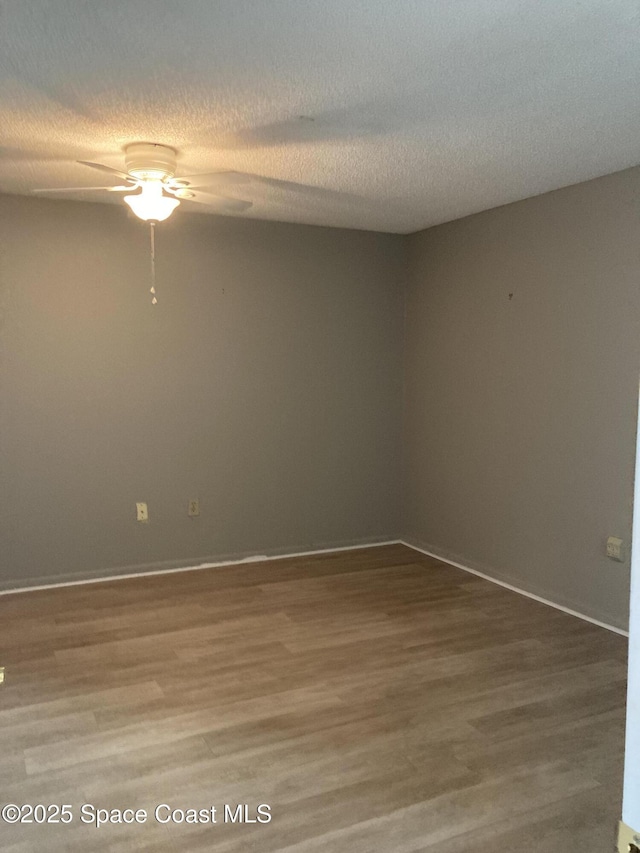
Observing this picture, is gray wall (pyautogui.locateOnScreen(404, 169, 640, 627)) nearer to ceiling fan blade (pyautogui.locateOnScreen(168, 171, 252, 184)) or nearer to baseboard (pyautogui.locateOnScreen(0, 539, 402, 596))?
baseboard (pyautogui.locateOnScreen(0, 539, 402, 596))

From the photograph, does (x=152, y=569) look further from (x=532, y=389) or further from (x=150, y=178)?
(x=532, y=389)

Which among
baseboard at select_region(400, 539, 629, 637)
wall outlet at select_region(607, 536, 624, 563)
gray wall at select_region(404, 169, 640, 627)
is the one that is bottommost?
baseboard at select_region(400, 539, 629, 637)

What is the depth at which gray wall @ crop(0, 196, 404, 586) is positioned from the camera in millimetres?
4199

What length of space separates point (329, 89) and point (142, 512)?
2918 mm

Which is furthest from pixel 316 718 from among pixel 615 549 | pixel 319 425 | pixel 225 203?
pixel 225 203

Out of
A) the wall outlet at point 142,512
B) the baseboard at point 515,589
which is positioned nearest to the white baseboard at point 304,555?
the baseboard at point 515,589

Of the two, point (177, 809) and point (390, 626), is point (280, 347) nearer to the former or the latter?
point (390, 626)

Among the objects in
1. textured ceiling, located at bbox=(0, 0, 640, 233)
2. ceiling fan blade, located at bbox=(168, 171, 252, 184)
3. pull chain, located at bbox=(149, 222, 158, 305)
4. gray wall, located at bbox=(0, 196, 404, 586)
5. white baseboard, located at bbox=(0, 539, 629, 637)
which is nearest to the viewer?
textured ceiling, located at bbox=(0, 0, 640, 233)

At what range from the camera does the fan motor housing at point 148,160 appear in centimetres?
312

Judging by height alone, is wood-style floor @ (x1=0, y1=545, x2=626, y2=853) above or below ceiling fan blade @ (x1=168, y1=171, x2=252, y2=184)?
below

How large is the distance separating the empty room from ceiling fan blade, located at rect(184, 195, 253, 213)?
36 mm

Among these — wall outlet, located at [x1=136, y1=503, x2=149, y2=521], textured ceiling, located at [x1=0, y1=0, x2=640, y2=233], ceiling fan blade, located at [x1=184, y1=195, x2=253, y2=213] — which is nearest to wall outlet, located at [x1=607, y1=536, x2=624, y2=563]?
textured ceiling, located at [x1=0, y1=0, x2=640, y2=233]

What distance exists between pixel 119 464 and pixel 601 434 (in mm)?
2845

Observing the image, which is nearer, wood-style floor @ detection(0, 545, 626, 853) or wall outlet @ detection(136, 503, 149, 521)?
wood-style floor @ detection(0, 545, 626, 853)
